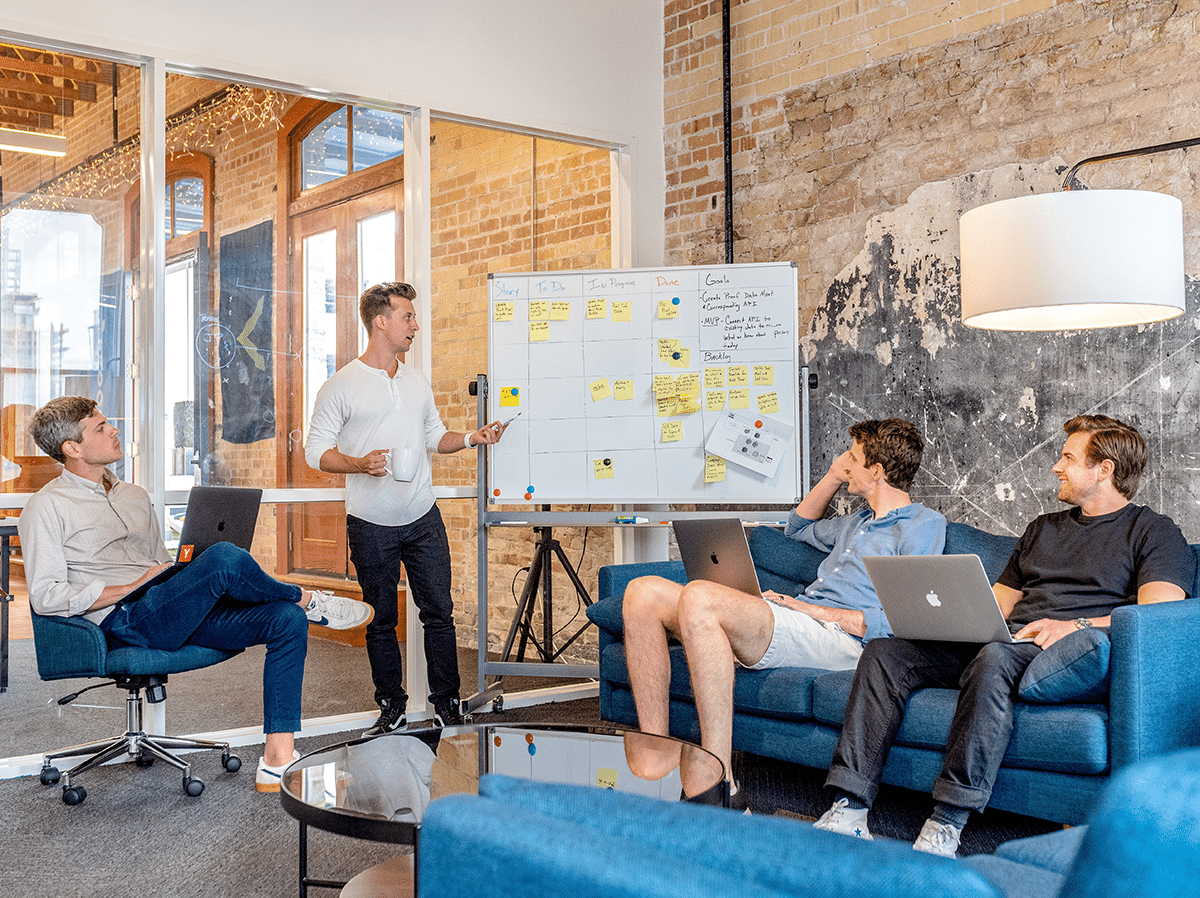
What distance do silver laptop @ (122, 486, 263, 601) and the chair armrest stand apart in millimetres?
378

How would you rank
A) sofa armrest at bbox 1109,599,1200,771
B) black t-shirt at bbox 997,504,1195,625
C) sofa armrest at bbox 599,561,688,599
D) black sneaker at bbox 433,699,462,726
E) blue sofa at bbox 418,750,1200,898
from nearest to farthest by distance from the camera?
blue sofa at bbox 418,750,1200,898 < sofa armrest at bbox 1109,599,1200,771 < black t-shirt at bbox 997,504,1195,625 < sofa armrest at bbox 599,561,688,599 < black sneaker at bbox 433,699,462,726

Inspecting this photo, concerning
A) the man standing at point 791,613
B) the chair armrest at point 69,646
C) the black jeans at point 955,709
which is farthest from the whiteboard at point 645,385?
the chair armrest at point 69,646

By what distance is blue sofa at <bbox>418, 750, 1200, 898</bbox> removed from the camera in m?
0.73

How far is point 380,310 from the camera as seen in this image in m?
4.21

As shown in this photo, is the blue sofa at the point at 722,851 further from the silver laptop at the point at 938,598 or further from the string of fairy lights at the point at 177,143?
the string of fairy lights at the point at 177,143

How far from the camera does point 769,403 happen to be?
14.3 ft

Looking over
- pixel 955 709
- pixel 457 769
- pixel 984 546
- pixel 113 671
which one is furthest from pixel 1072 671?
pixel 113 671

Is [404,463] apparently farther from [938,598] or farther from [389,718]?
[938,598]

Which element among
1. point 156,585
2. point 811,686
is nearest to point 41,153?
point 156,585

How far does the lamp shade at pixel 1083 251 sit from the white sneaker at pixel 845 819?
130cm

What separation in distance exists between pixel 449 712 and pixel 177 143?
2452 millimetres

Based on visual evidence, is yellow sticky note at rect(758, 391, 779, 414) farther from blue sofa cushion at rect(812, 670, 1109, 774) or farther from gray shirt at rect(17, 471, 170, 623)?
gray shirt at rect(17, 471, 170, 623)

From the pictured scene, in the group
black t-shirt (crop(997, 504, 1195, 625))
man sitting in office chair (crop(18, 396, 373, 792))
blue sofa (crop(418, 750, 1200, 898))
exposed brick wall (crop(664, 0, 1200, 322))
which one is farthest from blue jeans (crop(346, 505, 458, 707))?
blue sofa (crop(418, 750, 1200, 898))

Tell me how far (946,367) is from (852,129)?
114cm
